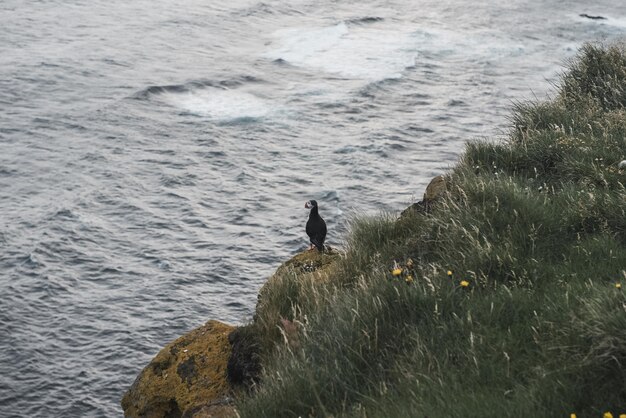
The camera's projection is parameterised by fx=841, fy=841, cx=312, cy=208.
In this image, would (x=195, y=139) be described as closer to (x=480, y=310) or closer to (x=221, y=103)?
(x=221, y=103)

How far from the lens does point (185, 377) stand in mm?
11578

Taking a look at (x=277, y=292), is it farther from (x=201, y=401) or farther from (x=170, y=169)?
(x=170, y=169)

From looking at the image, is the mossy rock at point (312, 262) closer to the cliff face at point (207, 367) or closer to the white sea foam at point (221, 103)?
the cliff face at point (207, 367)

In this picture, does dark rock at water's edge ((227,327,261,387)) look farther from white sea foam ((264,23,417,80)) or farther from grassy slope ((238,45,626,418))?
white sea foam ((264,23,417,80))

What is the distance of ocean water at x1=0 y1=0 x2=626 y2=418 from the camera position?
1983 cm

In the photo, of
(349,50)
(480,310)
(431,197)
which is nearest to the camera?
(480,310)

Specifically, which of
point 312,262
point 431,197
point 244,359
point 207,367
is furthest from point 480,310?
point 431,197

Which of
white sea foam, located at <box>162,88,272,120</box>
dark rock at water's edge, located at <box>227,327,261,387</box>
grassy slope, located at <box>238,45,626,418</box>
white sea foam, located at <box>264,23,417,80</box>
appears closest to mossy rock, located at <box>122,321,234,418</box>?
dark rock at water's edge, located at <box>227,327,261,387</box>

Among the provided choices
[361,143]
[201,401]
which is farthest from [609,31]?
[201,401]

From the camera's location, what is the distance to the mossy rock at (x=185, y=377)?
11.3 metres

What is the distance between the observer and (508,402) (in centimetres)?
683

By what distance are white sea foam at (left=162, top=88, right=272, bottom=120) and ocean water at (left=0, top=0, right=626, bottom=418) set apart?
0.43 feet

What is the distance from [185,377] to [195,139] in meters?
20.3

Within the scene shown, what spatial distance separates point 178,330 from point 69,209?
7859 mm
